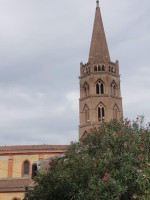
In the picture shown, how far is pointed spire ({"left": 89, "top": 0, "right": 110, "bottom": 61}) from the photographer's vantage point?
55581mm

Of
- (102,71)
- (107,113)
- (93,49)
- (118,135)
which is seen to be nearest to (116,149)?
(118,135)

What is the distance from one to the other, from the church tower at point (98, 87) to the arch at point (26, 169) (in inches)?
607

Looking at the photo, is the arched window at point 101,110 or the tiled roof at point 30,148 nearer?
the tiled roof at point 30,148

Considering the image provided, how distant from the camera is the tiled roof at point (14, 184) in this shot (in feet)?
98.6

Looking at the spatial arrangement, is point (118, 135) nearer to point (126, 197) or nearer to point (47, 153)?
point (126, 197)

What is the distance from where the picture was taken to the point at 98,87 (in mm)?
53156

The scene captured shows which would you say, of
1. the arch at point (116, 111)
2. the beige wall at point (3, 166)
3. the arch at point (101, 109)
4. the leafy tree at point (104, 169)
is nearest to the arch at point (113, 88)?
the arch at point (116, 111)

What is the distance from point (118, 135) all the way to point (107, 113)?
39.1 metres

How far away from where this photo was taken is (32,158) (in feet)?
121

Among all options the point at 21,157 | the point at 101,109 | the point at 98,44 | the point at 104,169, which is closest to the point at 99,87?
the point at 101,109

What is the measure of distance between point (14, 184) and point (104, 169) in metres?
23.1

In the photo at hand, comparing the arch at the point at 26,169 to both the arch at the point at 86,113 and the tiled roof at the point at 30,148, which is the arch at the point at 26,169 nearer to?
the tiled roof at the point at 30,148

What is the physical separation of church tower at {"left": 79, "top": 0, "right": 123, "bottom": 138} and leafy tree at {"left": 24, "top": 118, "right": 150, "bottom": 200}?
3675 centimetres

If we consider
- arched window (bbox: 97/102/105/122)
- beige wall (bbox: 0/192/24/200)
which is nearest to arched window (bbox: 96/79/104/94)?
arched window (bbox: 97/102/105/122)
